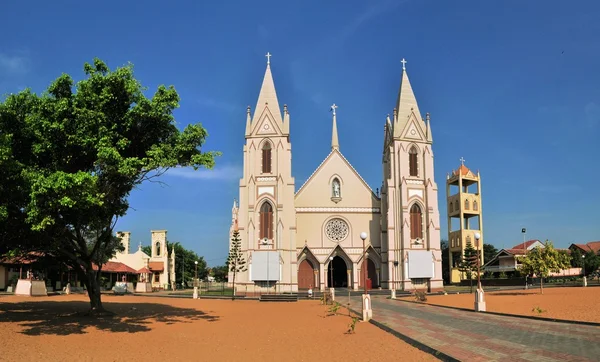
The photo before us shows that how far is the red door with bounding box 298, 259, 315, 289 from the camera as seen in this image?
176ft

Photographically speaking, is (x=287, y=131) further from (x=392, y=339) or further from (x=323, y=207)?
(x=392, y=339)

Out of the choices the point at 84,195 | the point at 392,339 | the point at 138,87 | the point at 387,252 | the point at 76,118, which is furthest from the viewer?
the point at 387,252

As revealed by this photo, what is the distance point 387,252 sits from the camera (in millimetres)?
52938

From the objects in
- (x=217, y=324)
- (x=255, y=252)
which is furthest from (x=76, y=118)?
(x=255, y=252)

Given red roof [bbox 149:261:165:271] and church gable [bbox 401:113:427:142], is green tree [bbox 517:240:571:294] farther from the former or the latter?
red roof [bbox 149:261:165:271]

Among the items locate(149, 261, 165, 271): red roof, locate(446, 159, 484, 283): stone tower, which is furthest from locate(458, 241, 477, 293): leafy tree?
locate(149, 261, 165, 271): red roof

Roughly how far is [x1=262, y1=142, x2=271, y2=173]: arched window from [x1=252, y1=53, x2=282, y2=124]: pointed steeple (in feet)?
9.43

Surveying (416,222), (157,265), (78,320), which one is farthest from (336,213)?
(78,320)

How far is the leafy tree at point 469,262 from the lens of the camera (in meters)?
53.6

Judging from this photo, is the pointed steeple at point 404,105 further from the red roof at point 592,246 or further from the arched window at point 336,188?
the red roof at point 592,246

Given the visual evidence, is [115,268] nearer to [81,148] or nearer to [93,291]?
[93,291]

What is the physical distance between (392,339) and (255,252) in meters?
36.2

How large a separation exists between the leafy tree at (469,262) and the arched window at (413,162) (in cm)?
1076

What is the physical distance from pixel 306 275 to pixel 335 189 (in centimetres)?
978
